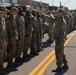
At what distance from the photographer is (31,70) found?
9.80 m

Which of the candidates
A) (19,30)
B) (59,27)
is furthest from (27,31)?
(59,27)

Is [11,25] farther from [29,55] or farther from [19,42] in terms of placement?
[29,55]

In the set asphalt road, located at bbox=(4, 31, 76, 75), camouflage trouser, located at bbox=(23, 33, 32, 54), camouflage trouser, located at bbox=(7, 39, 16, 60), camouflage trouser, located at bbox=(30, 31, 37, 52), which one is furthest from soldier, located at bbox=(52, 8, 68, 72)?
camouflage trouser, located at bbox=(30, 31, 37, 52)

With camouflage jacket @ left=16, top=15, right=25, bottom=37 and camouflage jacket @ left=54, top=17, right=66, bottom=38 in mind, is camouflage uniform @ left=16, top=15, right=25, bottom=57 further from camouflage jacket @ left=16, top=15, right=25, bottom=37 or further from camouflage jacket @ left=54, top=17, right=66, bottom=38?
camouflage jacket @ left=54, top=17, right=66, bottom=38

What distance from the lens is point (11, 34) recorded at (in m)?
10.3

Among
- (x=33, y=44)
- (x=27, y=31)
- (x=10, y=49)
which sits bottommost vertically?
(x=33, y=44)

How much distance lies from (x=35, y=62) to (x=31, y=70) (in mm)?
1494

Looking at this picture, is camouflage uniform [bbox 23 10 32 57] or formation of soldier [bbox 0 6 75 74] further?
camouflage uniform [bbox 23 10 32 57]

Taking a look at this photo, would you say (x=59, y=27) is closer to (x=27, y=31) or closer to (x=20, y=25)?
(x=20, y=25)

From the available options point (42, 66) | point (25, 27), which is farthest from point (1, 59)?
point (25, 27)

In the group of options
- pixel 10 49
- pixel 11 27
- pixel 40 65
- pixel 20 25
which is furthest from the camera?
pixel 20 25

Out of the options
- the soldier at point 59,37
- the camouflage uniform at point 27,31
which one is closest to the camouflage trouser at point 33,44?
the camouflage uniform at point 27,31

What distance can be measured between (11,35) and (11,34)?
0.04 metres

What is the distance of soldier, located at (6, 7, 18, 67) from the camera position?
400 inches
